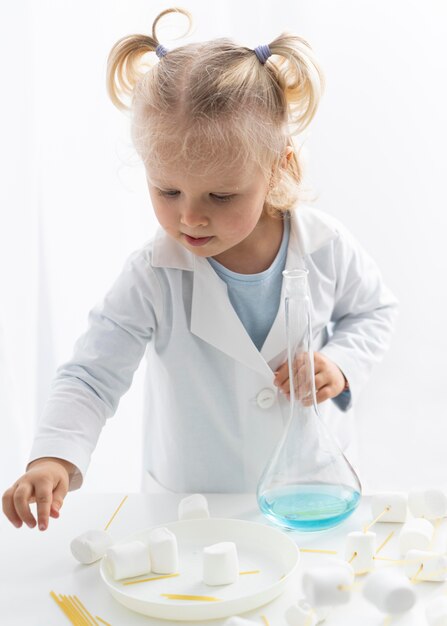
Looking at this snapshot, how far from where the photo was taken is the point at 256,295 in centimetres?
91

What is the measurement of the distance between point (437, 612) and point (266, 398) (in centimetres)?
37

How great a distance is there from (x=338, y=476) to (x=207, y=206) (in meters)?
0.26

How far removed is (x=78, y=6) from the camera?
1.23 m

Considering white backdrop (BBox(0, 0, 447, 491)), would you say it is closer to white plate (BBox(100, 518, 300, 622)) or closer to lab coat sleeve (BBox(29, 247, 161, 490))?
lab coat sleeve (BBox(29, 247, 161, 490))

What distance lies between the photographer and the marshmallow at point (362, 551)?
2.06 feet

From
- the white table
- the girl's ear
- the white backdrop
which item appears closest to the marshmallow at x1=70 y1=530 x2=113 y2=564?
the white table

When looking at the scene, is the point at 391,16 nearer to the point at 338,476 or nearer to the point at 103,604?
the point at 338,476

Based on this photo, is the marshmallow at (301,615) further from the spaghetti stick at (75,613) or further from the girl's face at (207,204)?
the girl's face at (207,204)

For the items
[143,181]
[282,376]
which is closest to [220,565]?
[282,376]

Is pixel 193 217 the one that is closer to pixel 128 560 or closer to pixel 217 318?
pixel 217 318

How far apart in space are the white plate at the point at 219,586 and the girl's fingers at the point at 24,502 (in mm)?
71

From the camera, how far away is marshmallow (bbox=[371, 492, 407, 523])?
2.32ft

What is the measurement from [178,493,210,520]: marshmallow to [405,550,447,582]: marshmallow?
179 millimetres

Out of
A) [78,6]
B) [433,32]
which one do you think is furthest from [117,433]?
[433,32]
